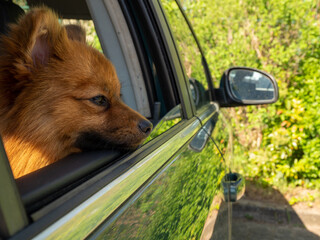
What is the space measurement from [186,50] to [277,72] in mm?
3887

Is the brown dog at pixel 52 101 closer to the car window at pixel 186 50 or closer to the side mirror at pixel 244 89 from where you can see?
the car window at pixel 186 50

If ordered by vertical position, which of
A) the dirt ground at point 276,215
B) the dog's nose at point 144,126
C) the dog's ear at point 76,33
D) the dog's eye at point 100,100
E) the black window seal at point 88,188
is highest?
the dog's ear at point 76,33

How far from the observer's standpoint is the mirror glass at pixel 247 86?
374cm

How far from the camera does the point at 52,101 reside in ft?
4.82

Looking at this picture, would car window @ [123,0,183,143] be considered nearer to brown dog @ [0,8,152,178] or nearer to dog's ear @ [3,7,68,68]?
brown dog @ [0,8,152,178]

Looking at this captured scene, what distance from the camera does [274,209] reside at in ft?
19.6

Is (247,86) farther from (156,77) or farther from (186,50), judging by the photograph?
(156,77)

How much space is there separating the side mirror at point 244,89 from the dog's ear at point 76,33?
2028mm

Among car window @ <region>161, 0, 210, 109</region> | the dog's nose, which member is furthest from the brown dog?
car window @ <region>161, 0, 210, 109</region>

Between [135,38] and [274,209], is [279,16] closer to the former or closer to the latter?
[274,209]

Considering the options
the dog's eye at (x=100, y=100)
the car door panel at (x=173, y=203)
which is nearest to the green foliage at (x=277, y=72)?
the car door panel at (x=173, y=203)

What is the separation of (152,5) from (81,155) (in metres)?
1.29

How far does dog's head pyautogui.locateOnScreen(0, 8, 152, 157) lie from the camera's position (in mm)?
1391

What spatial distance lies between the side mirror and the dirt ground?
2.63 m
